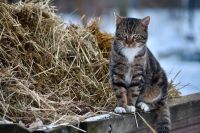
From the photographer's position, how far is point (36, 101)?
16.6ft

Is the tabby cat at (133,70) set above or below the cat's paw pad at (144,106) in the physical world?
above

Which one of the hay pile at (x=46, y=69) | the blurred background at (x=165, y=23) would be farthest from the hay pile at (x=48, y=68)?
the blurred background at (x=165, y=23)

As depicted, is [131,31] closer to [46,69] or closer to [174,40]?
[46,69]

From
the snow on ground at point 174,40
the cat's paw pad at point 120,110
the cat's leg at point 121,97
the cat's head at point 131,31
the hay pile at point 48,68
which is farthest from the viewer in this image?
the snow on ground at point 174,40

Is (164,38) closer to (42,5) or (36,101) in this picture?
(42,5)

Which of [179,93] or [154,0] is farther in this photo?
[154,0]

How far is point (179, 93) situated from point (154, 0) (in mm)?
14839

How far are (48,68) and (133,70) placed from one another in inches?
32.0

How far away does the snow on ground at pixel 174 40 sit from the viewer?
1140 centimetres

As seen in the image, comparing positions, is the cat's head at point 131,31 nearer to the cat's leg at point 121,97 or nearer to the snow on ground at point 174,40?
the cat's leg at point 121,97

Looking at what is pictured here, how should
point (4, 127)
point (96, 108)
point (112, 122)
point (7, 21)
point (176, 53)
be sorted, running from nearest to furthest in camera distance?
point (4, 127)
point (112, 122)
point (96, 108)
point (7, 21)
point (176, 53)

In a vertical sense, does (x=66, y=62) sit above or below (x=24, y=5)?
below

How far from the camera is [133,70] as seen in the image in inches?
213

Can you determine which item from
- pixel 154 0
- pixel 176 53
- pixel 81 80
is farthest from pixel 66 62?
pixel 154 0
